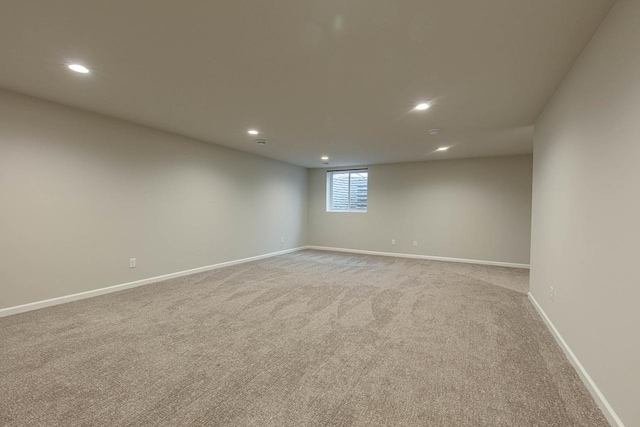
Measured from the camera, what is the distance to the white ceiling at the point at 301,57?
1634 millimetres

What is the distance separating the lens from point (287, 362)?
2068 millimetres

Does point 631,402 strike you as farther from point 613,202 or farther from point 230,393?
point 230,393

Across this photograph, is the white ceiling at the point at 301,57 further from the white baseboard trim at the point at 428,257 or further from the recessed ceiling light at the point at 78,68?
the white baseboard trim at the point at 428,257

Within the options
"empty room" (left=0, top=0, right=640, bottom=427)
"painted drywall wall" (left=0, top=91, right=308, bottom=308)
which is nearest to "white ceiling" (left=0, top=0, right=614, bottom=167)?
"empty room" (left=0, top=0, right=640, bottom=427)

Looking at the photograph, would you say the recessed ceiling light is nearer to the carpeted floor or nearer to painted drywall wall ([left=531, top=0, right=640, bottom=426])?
the carpeted floor

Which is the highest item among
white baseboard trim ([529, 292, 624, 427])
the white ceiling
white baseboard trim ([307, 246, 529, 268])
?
the white ceiling

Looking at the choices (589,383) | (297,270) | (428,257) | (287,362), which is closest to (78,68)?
(287,362)

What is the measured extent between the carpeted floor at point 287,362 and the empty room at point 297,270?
0.02m

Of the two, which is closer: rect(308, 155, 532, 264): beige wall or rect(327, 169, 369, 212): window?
rect(308, 155, 532, 264): beige wall

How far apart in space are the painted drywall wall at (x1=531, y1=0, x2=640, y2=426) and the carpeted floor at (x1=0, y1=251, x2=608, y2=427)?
1.09 ft

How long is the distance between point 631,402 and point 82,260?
487 centimetres

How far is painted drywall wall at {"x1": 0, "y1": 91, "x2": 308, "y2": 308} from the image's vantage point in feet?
9.61

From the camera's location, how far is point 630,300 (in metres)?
1.37

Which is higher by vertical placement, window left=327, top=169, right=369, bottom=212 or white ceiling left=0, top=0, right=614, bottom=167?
white ceiling left=0, top=0, right=614, bottom=167
